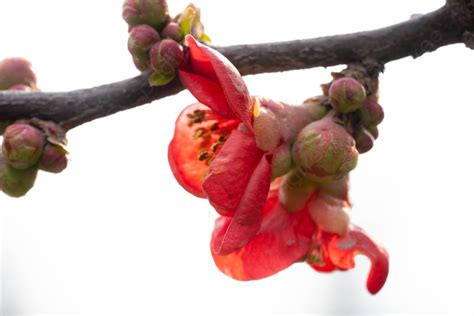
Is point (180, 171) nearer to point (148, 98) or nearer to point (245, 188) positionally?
point (148, 98)

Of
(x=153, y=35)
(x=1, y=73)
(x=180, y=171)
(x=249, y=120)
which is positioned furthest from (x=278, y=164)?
(x=1, y=73)

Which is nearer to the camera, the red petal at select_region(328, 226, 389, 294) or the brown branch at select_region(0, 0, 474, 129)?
the brown branch at select_region(0, 0, 474, 129)

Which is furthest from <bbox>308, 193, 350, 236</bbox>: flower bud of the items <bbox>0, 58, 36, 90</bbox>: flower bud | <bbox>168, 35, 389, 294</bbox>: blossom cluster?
<bbox>0, 58, 36, 90</bbox>: flower bud

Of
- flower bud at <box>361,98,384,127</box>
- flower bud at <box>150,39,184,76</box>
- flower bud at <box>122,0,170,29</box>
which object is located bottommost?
flower bud at <box>361,98,384,127</box>

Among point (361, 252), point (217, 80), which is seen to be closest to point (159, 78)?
point (217, 80)

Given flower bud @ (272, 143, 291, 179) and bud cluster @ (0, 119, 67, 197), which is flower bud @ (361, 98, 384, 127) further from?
bud cluster @ (0, 119, 67, 197)

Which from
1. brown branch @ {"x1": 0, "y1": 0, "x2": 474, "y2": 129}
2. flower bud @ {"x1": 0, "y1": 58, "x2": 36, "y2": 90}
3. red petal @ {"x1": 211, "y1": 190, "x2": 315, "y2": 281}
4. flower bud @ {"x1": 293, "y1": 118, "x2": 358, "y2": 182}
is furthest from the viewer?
flower bud @ {"x1": 0, "y1": 58, "x2": 36, "y2": 90}

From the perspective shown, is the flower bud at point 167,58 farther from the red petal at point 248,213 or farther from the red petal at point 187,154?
the red petal at point 248,213
